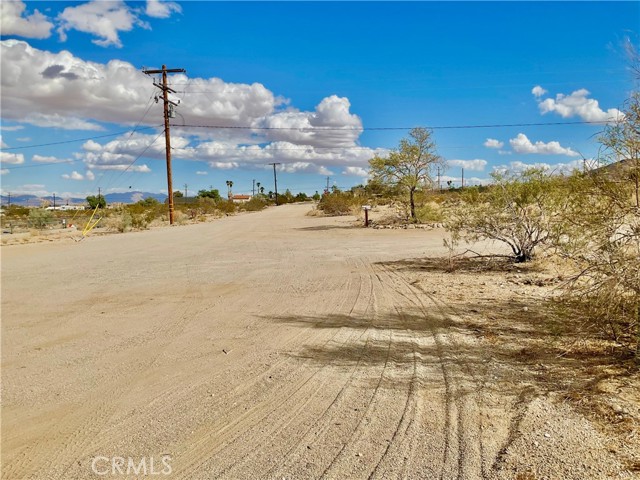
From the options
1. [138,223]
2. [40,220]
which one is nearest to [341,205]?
[138,223]

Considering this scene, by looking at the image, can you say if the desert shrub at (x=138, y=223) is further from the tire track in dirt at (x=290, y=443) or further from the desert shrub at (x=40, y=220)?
the tire track in dirt at (x=290, y=443)

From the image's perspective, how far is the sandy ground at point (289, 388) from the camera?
11.6 feet

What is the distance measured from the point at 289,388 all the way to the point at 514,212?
9205 millimetres

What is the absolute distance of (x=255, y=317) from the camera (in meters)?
7.95

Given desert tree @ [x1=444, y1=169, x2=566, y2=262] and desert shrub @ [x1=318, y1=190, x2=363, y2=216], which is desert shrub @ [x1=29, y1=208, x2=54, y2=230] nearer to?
desert shrub @ [x1=318, y1=190, x2=363, y2=216]

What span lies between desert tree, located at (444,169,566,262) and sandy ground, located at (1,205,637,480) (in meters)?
2.58

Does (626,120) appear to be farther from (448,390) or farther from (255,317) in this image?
(255,317)

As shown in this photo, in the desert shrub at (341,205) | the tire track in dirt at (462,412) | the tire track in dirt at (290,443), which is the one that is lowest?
the tire track in dirt at (290,443)

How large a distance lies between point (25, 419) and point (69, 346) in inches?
93.6

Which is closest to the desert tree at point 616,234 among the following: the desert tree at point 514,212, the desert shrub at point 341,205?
the desert tree at point 514,212

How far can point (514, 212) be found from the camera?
12000 millimetres

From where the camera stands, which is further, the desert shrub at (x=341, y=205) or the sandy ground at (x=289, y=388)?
the desert shrub at (x=341, y=205)

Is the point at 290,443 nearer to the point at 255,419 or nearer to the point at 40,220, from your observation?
the point at 255,419

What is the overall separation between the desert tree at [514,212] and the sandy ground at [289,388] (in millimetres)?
2582
